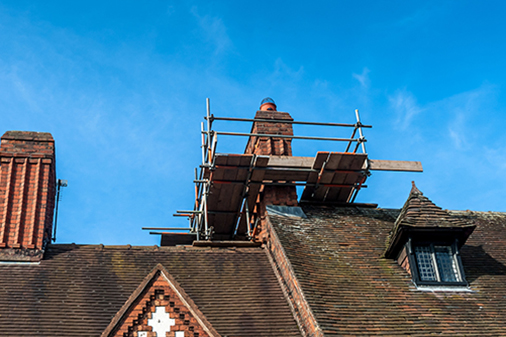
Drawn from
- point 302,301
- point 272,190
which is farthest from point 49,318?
point 272,190

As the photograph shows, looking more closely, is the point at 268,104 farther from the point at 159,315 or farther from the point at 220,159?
the point at 159,315

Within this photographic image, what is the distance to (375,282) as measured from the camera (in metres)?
15.5

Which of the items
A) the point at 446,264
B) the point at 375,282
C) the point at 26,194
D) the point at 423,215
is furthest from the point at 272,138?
the point at 26,194

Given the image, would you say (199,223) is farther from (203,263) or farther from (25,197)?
(25,197)

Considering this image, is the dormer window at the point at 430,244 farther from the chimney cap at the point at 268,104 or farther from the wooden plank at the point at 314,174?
the chimney cap at the point at 268,104

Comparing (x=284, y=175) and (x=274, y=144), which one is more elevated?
(x=274, y=144)

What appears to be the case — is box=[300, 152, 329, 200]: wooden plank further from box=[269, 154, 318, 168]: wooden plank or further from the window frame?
the window frame

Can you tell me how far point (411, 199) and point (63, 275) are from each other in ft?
33.2

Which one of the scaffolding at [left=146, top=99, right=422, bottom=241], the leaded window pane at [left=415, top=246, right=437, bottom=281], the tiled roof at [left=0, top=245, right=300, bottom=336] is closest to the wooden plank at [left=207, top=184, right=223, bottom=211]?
the scaffolding at [left=146, top=99, right=422, bottom=241]

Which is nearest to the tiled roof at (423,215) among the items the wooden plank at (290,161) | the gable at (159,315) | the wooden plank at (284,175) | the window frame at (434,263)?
the window frame at (434,263)

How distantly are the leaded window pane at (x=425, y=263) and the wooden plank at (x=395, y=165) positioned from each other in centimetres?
441

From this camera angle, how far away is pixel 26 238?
16.8m

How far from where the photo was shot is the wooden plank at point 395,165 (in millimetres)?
20375

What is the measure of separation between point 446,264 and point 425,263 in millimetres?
596
